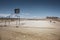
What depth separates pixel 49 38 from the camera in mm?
5152

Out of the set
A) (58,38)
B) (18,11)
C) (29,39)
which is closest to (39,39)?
(29,39)

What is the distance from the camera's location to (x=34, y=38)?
5152mm

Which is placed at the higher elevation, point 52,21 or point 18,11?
point 18,11

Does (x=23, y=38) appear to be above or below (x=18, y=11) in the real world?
below

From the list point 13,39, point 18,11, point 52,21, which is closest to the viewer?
point 13,39

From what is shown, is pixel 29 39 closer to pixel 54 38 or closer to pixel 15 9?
pixel 54 38

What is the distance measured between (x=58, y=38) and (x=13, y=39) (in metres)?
2.31

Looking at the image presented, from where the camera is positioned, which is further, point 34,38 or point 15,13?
point 15,13

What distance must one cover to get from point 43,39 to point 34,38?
465 mm

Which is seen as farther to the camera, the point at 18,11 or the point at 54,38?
the point at 18,11

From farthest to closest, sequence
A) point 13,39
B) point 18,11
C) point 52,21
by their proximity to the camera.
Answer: point 52,21 < point 18,11 < point 13,39

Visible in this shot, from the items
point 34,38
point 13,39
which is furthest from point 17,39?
point 34,38

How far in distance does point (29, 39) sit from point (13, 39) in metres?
0.79

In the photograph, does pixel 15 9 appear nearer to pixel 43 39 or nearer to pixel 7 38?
pixel 7 38
